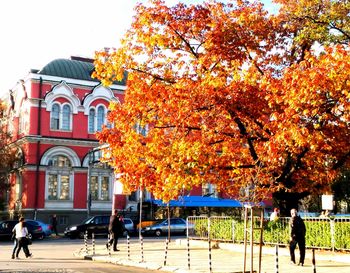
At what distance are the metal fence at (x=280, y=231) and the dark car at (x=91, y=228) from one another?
40.2 ft

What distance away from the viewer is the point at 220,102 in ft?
60.4

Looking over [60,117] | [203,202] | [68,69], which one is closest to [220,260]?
[203,202]

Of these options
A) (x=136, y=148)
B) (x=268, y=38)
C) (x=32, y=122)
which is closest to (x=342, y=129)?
(x=268, y=38)

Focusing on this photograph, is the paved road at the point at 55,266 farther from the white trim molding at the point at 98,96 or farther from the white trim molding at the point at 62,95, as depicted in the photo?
the white trim molding at the point at 98,96

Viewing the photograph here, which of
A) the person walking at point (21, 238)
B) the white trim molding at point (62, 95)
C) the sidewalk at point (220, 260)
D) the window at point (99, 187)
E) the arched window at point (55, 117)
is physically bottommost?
the sidewalk at point (220, 260)

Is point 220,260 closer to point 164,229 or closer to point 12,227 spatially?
point 12,227

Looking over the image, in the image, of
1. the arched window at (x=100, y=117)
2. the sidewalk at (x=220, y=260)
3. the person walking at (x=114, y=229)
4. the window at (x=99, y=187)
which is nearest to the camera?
the sidewalk at (x=220, y=260)

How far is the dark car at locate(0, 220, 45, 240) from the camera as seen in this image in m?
34.8

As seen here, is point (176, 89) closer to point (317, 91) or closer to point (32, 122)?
point (317, 91)

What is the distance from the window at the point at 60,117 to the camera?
155ft

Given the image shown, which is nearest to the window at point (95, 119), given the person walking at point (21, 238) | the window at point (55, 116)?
the window at point (55, 116)

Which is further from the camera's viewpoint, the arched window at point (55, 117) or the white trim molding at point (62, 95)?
the arched window at point (55, 117)

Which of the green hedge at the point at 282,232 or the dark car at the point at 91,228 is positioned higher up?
the green hedge at the point at 282,232

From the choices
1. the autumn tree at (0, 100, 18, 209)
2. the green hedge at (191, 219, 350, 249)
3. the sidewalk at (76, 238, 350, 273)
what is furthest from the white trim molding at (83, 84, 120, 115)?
the sidewalk at (76, 238, 350, 273)
